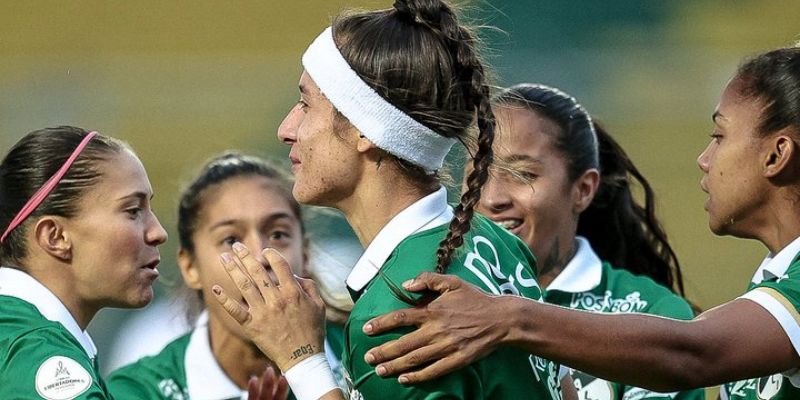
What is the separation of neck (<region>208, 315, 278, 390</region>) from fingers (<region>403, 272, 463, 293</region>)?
5.78ft

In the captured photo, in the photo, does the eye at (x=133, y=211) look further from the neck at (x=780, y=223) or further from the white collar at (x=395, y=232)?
the neck at (x=780, y=223)

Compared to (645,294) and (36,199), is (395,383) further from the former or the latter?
(645,294)

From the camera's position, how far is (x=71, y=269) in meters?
3.05

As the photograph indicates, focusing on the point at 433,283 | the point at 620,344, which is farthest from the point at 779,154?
the point at 433,283

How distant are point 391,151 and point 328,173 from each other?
0.45ft

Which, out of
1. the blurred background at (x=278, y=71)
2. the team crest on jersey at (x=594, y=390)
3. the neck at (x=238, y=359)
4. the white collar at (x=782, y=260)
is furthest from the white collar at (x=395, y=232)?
the blurred background at (x=278, y=71)

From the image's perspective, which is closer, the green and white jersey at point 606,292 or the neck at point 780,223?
the neck at point 780,223

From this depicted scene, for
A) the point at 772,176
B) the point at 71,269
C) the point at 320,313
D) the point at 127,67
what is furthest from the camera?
the point at 127,67

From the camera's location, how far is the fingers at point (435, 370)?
2084 millimetres

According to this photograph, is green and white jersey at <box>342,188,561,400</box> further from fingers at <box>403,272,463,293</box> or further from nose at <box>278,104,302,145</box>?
nose at <box>278,104,302,145</box>

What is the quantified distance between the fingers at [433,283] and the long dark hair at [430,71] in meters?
0.23

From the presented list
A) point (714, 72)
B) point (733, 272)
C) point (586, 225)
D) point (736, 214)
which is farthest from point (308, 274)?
point (714, 72)

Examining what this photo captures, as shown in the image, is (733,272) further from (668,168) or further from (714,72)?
(714,72)

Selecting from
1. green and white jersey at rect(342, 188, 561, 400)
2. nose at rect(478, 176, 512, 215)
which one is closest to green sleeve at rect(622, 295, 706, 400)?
nose at rect(478, 176, 512, 215)
